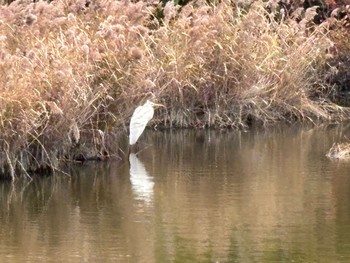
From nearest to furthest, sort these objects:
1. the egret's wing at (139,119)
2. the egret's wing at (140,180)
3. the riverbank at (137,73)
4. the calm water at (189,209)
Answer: the calm water at (189,209) < the egret's wing at (140,180) < the riverbank at (137,73) < the egret's wing at (139,119)

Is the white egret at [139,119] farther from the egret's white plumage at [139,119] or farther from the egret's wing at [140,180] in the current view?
the egret's wing at [140,180]

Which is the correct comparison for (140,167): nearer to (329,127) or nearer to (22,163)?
→ (22,163)

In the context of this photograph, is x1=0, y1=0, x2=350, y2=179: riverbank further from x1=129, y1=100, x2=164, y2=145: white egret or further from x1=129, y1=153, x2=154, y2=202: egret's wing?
x1=129, y1=153, x2=154, y2=202: egret's wing

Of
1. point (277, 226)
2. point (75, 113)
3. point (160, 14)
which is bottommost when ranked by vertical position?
point (277, 226)

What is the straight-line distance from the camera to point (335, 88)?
66.3ft

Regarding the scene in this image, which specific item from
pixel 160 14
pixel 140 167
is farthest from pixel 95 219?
pixel 160 14

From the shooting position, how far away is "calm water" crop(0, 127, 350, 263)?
907 cm

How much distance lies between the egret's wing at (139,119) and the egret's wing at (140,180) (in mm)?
344

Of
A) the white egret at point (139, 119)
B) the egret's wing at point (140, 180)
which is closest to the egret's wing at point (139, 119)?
the white egret at point (139, 119)

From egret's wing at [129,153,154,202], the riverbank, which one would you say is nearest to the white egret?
the riverbank

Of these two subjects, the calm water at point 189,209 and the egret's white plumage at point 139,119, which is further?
the egret's white plumage at point 139,119

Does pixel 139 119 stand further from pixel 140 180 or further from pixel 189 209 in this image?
pixel 189 209

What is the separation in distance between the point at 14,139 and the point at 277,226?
11.3ft

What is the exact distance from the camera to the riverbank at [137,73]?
12469mm
